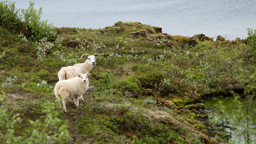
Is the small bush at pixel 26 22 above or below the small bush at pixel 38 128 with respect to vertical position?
above

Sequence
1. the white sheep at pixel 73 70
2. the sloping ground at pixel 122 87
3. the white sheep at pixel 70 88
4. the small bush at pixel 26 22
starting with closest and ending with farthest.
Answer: the sloping ground at pixel 122 87 → the white sheep at pixel 70 88 → the white sheep at pixel 73 70 → the small bush at pixel 26 22

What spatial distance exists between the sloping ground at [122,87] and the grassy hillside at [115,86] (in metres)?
0.04

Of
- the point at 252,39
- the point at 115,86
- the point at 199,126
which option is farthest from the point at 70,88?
the point at 252,39

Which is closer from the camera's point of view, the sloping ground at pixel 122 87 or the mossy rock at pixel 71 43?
the sloping ground at pixel 122 87

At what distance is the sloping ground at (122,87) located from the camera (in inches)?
362

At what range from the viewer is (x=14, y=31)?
22344 millimetres

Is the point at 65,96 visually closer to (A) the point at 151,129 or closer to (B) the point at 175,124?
(A) the point at 151,129

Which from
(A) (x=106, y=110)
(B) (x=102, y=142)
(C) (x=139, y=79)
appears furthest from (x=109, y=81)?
(B) (x=102, y=142)

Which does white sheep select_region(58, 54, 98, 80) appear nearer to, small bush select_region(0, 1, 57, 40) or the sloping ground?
the sloping ground

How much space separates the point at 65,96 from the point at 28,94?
2868 mm

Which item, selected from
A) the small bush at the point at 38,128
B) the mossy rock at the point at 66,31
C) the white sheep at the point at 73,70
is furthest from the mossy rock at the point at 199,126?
the mossy rock at the point at 66,31

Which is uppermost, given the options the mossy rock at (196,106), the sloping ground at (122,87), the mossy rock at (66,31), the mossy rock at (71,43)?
the mossy rock at (66,31)

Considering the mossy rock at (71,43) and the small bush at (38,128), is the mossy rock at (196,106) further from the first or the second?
the mossy rock at (71,43)

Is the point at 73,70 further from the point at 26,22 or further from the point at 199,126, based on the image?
the point at 26,22
